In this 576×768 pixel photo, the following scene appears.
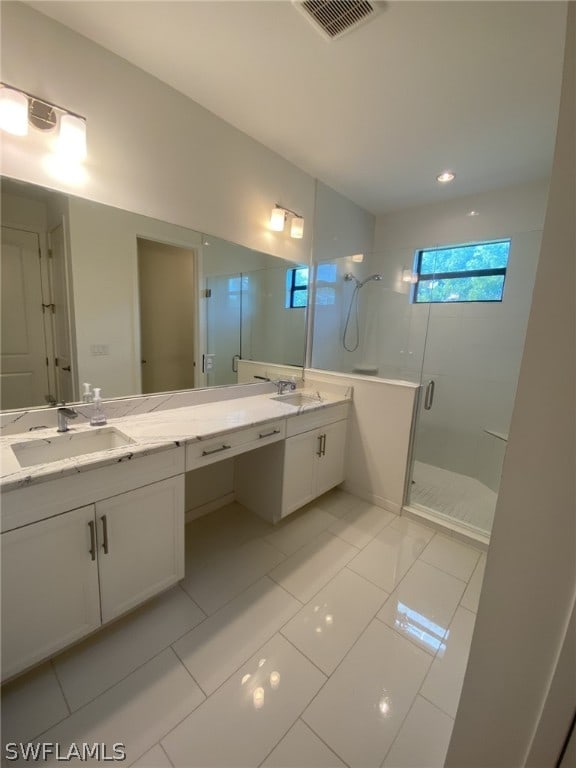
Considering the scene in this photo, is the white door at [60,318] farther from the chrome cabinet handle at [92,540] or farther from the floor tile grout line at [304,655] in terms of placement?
the floor tile grout line at [304,655]

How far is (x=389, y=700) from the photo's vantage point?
1185mm

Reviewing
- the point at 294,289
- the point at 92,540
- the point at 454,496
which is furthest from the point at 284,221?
the point at 454,496

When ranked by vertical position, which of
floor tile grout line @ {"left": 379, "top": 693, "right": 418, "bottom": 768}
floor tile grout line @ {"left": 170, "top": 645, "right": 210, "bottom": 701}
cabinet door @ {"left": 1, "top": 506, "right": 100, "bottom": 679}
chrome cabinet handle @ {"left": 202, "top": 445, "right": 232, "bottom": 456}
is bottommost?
floor tile grout line @ {"left": 379, "top": 693, "right": 418, "bottom": 768}

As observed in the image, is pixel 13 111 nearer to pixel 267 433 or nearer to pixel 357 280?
pixel 267 433

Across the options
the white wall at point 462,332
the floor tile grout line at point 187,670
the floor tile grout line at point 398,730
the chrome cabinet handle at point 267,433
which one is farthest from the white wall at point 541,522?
the white wall at point 462,332

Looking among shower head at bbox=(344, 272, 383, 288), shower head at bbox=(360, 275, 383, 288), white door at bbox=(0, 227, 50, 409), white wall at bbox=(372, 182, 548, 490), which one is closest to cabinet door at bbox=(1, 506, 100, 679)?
white door at bbox=(0, 227, 50, 409)

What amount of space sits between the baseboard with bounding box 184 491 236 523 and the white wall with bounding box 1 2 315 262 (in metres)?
1.89

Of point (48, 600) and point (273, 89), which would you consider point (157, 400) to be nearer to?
point (48, 600)

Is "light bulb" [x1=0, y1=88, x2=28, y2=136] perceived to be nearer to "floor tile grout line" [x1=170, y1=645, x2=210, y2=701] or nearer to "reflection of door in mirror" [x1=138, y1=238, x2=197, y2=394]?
→ "reflection of door in mirror" [x1=138, y1=238, x2=197, y2=394]

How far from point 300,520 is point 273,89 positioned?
267cm

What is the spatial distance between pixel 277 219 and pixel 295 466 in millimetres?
1827

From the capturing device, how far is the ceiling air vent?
1227 millimetres

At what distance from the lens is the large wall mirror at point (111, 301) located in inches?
55.2

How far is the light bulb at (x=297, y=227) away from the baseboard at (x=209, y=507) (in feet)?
6.98
